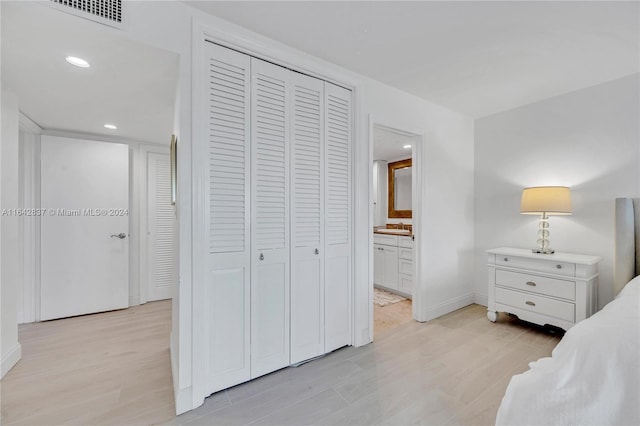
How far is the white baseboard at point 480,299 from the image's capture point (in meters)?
3.27

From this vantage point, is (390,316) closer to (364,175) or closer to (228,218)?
(364,175)

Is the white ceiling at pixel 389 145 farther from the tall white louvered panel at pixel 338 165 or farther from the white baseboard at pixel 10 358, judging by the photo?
the white baseboard at pixel 10 358

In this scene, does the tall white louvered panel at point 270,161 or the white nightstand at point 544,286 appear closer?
the tall white louvered panel at point 270,161

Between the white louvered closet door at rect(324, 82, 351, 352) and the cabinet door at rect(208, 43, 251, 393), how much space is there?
0.66m

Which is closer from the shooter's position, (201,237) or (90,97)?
(201,237)

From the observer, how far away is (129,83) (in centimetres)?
187

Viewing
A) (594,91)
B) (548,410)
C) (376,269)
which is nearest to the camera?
(548,410)

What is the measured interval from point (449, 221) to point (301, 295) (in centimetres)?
204

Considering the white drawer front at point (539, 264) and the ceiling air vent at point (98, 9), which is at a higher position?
the ceiling air vent at point (98, 9)

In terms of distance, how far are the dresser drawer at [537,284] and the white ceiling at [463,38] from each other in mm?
1814

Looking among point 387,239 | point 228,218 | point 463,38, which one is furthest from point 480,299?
point 228,218

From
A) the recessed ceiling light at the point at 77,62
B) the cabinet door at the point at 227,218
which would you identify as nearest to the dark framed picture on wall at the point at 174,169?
the cabinet door at the point at 227,218

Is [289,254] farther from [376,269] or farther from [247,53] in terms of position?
[376,269]

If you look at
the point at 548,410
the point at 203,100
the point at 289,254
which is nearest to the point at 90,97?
the point at 203,100
